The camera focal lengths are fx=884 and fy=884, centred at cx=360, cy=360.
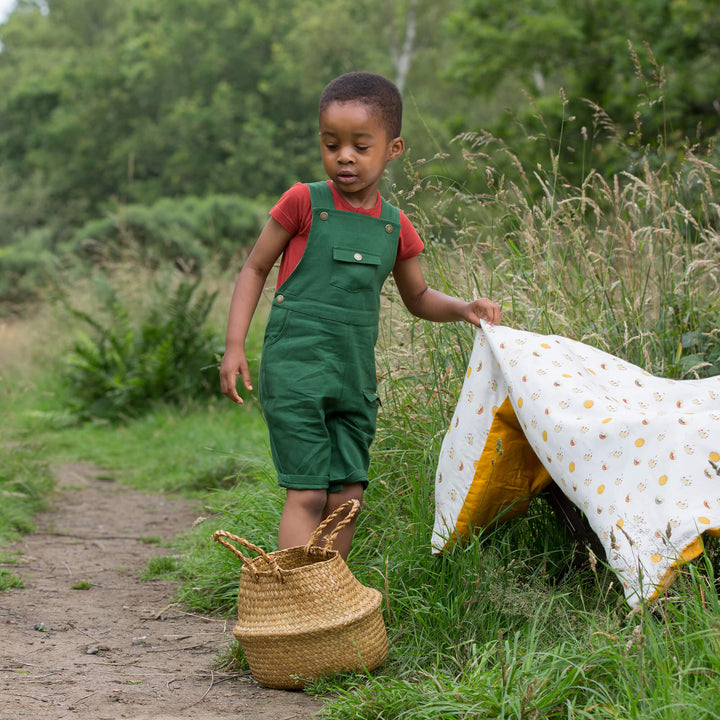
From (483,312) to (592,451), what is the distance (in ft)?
2.39

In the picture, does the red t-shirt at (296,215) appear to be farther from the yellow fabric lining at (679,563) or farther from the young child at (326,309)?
the yellow fabric lining at (679,563)

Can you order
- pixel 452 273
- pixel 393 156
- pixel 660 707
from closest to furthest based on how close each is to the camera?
1. pixel 660 707
2. pixel 393 156
3. pixel 452 273

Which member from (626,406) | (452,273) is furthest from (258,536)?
(626,406)

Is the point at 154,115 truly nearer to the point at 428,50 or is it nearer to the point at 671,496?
the point at 428,50

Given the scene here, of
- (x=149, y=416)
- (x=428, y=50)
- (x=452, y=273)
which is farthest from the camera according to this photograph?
(x=428, y=50)

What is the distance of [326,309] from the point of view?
2762 mm

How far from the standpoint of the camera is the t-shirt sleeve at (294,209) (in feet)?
9.12

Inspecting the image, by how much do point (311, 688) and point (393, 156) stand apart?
5.46 feet

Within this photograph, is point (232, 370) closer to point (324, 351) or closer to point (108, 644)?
point (324, 351)

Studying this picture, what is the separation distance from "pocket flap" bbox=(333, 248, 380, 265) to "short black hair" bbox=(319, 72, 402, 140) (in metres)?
0.40

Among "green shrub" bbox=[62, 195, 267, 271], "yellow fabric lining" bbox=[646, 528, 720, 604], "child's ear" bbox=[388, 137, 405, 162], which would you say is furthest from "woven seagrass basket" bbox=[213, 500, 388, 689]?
"green shrub" bbox=[62, 195, 267, 271]

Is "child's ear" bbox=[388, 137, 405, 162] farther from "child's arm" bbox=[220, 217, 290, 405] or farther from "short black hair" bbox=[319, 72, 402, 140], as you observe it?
"child's arm" bbox=[220, 217, 290, 405]

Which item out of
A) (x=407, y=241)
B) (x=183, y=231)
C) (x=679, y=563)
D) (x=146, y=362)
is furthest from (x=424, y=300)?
(x=183, y=231)

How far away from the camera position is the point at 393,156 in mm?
2904
